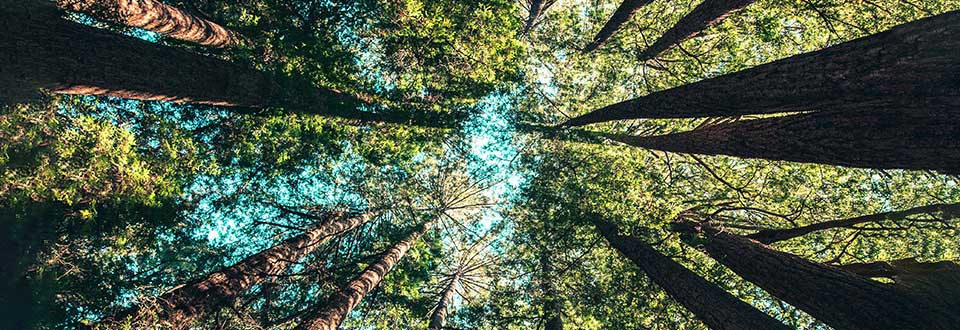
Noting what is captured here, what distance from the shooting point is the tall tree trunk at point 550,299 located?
10.0 metres

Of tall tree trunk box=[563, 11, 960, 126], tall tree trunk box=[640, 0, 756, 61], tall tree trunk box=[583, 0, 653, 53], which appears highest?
tall tree trunk box=[583, 0, 653, 53]

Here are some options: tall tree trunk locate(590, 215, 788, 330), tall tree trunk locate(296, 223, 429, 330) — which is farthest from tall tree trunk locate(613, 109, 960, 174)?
tall tree trunk locate(296, 223, 429, 330)

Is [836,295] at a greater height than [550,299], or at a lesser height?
greater

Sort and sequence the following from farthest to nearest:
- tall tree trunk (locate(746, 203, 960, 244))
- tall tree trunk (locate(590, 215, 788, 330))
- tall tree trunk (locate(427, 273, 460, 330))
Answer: tall tree trunk (locate(427, 273, 460, 330)) < tall tree trunk (locate(746, 203, 960, 244)) < tall tree trunk (locate(590, 215, 788, 330))

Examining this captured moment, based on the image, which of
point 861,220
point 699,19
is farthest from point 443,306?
point 699,19

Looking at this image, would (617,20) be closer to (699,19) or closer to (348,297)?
(699,19)

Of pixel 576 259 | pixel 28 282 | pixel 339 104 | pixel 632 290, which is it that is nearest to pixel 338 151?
pixel 339 104

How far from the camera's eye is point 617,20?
1116 cm

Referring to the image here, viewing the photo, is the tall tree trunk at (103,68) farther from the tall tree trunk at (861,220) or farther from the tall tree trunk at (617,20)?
the tall tree trunk at (861,220)

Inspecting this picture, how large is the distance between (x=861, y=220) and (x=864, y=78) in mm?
3531

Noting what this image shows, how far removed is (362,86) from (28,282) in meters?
6.72

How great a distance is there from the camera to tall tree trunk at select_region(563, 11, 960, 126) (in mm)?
3143

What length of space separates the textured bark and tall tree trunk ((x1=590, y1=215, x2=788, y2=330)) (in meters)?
6.84

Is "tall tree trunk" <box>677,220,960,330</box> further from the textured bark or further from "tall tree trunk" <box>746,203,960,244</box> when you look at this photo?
the textured bark
